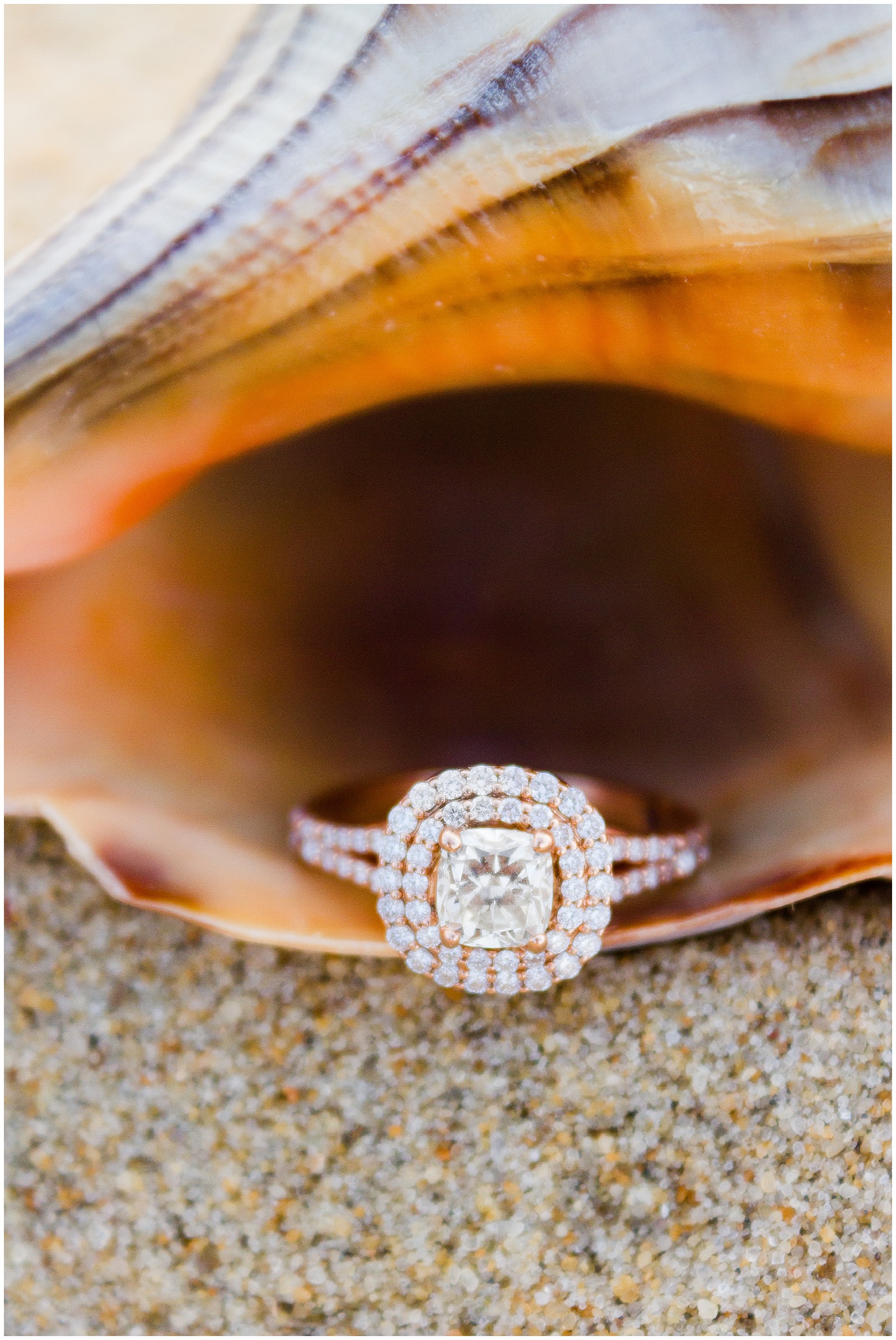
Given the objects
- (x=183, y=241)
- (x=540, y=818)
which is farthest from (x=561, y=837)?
(x=183, y=241)

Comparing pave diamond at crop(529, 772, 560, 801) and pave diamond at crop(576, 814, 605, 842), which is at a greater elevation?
pave diamond at crop(529, 772, 560, 801)

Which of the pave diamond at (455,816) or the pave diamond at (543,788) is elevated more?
the pave diamond at (543,788)

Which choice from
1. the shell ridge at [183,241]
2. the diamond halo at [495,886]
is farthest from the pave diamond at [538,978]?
the shell ridge at [183,241]

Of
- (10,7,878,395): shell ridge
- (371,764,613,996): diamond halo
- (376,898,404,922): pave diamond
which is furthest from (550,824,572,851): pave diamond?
(10,7,878,395): shell ridge

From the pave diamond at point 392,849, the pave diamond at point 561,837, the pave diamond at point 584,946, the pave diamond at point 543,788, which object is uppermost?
the pave diamond at point 543,788

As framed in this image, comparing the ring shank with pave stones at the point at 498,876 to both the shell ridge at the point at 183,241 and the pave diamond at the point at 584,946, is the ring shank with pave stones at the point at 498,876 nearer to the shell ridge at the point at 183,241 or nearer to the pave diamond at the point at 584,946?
the pave diamond at the point at 584,946

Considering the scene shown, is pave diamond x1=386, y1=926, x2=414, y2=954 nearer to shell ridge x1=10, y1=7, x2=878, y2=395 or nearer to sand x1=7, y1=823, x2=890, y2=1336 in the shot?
sand x1=7, y1=823, x2=890, y2=1336

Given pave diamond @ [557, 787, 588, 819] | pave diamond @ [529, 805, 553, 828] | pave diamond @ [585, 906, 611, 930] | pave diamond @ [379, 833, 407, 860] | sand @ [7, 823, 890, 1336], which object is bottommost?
sand @ [7, 823, 890, 1336]
